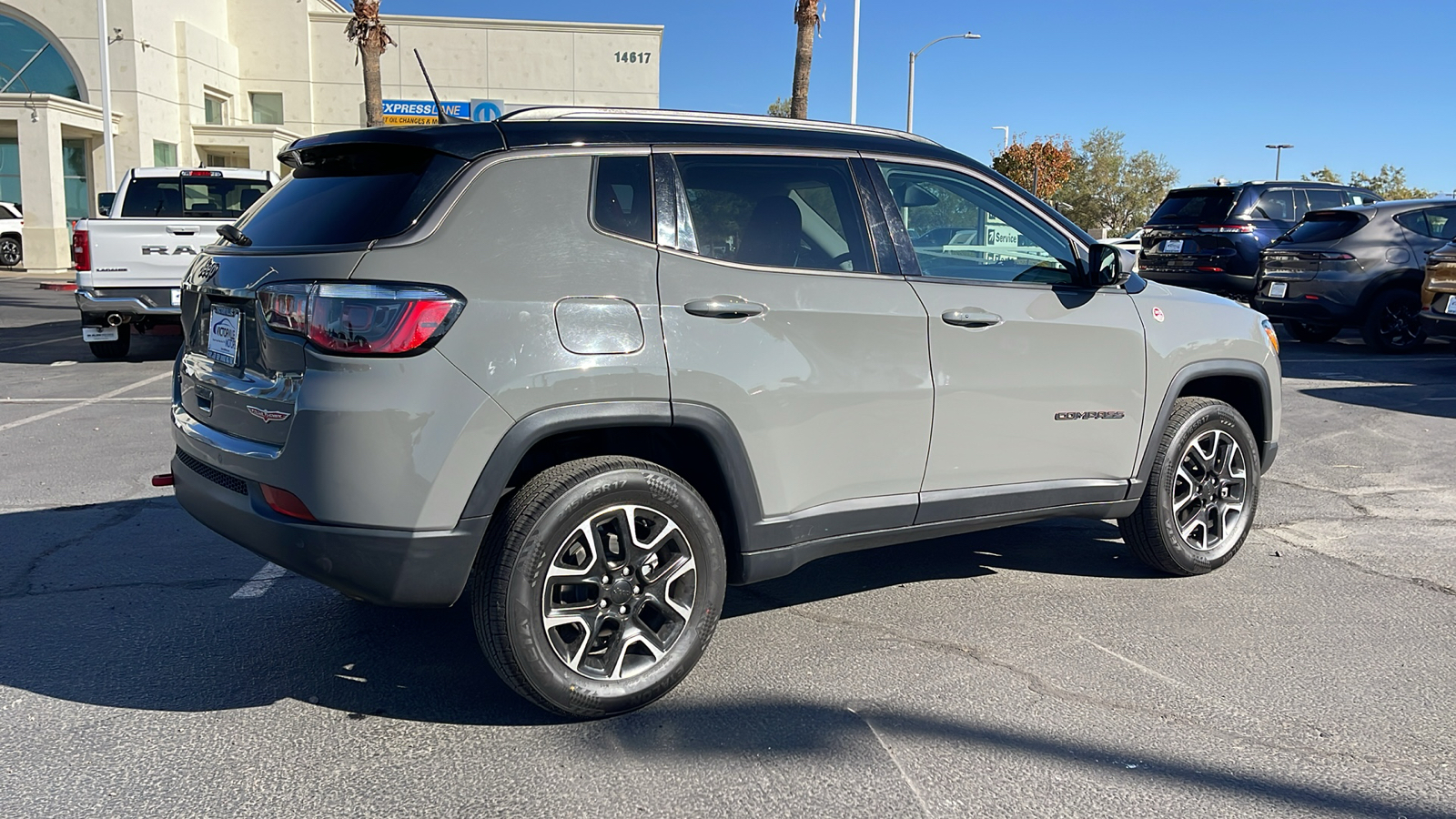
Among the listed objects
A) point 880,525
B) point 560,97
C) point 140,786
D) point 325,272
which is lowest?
point 140,786

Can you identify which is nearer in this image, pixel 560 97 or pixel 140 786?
pixel 140 786

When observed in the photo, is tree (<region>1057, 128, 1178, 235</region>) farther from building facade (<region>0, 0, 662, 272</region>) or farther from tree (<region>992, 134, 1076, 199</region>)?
building facade (<region>0, 0, 662, 272</region>)

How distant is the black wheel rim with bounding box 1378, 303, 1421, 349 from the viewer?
13141 millimetres

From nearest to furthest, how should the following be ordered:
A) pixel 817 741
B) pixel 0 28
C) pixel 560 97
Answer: pixel 817 741, pixel 0 28, pixel 560 97

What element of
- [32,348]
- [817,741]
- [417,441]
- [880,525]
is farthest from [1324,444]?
[32,348]

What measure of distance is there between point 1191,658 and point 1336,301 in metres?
10.6

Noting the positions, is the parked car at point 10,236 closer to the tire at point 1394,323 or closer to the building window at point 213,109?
the building window at point 213,109

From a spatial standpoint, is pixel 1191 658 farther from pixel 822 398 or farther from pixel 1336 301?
pixel 1336 301

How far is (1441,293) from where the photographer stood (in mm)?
11102

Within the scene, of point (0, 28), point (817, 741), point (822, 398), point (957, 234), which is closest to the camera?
point (817, 741)

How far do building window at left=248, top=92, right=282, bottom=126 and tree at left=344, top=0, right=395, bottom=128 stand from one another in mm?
19589

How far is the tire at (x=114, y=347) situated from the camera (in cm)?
1202

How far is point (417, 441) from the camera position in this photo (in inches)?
125

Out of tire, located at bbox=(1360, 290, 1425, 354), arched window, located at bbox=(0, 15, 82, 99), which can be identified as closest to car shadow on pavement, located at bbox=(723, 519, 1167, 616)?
tire, located at bbox=(1360, 290, 1425, 354)
